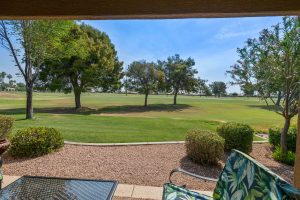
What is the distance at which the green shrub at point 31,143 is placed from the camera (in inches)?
178

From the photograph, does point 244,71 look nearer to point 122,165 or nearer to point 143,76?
point 122,165

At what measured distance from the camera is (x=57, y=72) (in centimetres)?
1498

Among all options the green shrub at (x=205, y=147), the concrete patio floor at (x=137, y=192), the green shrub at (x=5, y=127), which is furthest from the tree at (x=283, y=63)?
the green shrub at (x=5, y=127)

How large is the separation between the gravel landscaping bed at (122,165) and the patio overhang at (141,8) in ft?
7.53

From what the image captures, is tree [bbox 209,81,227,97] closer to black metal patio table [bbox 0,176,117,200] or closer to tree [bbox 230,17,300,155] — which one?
tree [bbox 230,17,300,155]

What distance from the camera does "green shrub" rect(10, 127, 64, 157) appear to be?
14.9ft

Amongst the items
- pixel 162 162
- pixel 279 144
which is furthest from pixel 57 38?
pixel 279 144

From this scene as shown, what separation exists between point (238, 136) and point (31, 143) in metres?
3.88

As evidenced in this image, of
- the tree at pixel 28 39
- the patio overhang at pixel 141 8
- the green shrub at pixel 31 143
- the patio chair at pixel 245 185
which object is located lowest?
the green shrub at pixel 31 143

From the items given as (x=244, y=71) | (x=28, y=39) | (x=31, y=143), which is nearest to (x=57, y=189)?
(x=31, y=143)

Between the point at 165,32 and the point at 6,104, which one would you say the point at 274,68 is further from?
the point at 6,104

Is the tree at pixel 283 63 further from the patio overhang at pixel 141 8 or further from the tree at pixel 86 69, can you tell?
the tree at pixel 86 69

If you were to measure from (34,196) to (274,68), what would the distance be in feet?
15.8

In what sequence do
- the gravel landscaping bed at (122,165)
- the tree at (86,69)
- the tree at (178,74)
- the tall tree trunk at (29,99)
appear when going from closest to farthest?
the gravel landscaping bed at (122,165) → the tall tree trunk at (29,99) → the tree at (86,69) → the tree at (178,74)
